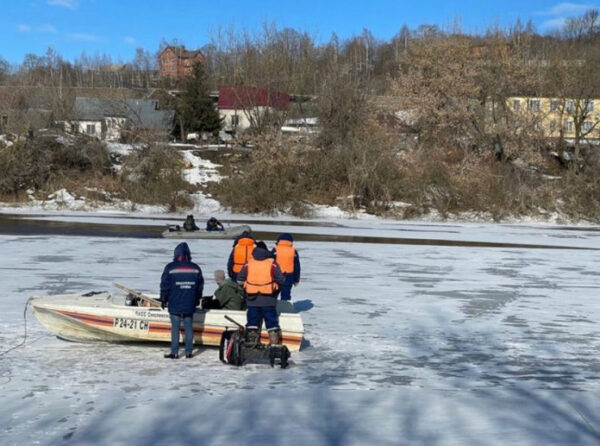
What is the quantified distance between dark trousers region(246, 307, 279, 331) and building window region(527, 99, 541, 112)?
165 ft

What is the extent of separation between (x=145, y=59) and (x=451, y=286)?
11781 cm

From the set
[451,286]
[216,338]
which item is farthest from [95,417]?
→ [451,286]

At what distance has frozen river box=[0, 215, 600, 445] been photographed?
733 centimetres

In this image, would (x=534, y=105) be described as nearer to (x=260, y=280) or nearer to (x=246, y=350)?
(x=260, y=280)

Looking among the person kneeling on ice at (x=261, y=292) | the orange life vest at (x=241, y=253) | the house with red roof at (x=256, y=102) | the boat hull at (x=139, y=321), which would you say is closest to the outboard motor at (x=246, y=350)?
the person kneeling on ice at (x=261, y=292)

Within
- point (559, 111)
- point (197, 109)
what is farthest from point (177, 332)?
point (197, 109)

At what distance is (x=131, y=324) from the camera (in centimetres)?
1084

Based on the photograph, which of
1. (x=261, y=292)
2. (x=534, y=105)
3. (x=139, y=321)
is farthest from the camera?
(x=534, y=105)

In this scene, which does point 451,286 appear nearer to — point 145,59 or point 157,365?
point 157,365

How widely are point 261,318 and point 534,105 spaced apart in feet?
168

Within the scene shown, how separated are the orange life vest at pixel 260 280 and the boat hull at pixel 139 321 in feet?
→ 2.66

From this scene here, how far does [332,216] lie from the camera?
47.4m

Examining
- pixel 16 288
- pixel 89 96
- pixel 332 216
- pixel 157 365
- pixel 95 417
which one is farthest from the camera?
pixel 89 96

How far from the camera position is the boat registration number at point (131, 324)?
426 inches
